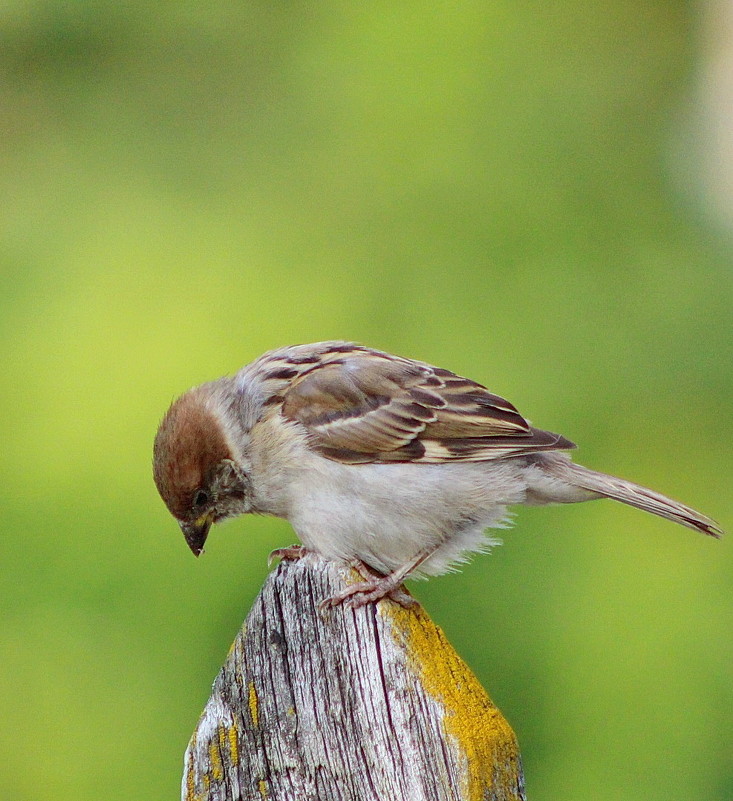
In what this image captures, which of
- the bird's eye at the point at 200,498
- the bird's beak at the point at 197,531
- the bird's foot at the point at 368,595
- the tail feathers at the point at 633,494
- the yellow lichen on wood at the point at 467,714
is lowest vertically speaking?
the yellow lichen on wood at the point at 467,714

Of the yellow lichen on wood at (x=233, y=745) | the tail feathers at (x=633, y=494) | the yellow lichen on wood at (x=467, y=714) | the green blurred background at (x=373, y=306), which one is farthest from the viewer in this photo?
A: the green blurred background at (x=373, y=306)

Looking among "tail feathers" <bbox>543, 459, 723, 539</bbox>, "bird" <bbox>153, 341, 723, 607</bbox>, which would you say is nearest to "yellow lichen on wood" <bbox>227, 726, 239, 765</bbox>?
"bird" <bbox>153, 341, 723, 607</bbox>

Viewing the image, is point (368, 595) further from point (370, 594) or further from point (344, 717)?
point (344, 717)

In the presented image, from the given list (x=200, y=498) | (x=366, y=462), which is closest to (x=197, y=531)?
(x=200, y=498)

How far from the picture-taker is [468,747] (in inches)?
57.2

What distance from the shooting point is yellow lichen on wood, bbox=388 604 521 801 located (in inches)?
57.2

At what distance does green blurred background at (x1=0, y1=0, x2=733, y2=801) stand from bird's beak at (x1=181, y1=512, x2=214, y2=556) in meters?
0.27

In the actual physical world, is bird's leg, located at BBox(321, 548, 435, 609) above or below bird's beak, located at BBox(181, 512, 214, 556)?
below

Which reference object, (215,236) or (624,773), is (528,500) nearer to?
(624,773)

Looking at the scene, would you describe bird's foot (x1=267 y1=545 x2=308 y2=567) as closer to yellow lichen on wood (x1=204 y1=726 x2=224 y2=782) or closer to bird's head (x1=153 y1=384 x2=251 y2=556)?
bird's head (x1=153 y1=384 x2=251 y2=556)

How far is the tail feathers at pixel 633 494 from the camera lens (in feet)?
7.84

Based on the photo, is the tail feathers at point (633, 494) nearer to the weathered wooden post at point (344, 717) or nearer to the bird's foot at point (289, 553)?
the bird's foot at point (289, 553)

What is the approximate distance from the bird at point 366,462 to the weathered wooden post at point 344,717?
2.54 ft

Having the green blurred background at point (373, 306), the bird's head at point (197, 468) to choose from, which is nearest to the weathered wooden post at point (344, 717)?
the bird's head at point (197, 468)
